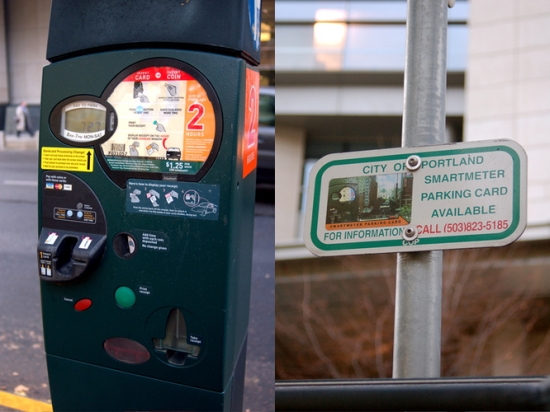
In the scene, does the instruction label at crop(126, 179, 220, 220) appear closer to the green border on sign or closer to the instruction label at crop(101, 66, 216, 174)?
the instruction label at crop(101, 66, 216, 174)

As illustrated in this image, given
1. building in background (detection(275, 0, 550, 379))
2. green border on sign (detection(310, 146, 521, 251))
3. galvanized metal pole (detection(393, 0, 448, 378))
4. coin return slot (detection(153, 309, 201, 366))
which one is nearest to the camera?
green border on sign (detection(310, 146, 521, 251))

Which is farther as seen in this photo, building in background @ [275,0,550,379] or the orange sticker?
building in background @ [275,0,550,379]

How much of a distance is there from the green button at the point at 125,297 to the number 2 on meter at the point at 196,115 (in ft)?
2.03

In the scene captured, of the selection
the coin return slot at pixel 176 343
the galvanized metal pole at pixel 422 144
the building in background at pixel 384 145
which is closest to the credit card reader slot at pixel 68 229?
the coin return slot at pixel 176 343

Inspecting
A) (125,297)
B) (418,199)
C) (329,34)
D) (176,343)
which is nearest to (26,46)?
(125,297)

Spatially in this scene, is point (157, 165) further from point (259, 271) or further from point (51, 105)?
point (259, 271)

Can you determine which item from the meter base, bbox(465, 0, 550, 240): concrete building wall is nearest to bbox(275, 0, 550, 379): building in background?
bbox(465, 0, 550, 240): concrete building wall

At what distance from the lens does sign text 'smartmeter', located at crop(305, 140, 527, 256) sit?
5.41 ft

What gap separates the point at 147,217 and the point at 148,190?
92 mm

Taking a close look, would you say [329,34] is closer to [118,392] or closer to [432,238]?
[432,238]

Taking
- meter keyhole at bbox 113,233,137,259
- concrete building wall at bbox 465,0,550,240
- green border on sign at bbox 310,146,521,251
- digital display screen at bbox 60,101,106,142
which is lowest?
meter keyhole at bbox 113,233,137,259

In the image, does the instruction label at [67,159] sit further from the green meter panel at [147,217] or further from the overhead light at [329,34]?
the overhead light at [329,34]

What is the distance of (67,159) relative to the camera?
5.99 feet

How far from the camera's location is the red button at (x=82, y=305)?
Result: 1886 millimetres
